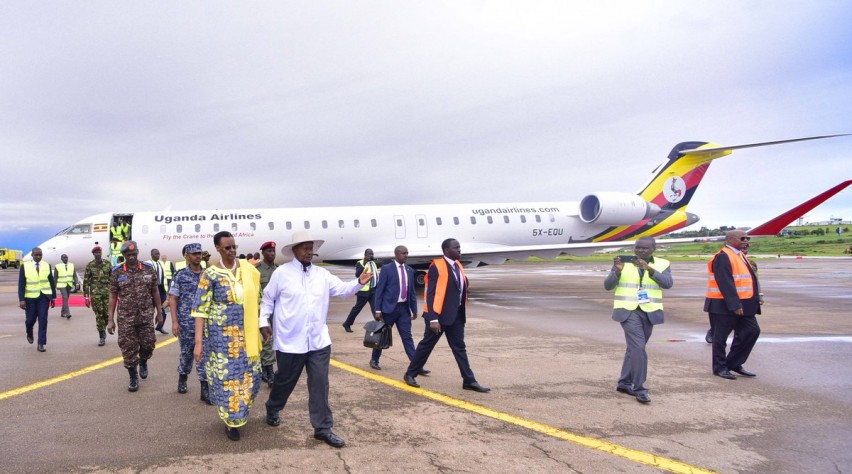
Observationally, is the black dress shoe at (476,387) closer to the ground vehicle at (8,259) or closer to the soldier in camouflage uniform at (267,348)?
the soldier in camouflage uniform at (267,348)

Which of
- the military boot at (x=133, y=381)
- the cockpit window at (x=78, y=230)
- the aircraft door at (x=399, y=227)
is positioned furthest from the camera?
the aircraft door at (x=399, y=227)

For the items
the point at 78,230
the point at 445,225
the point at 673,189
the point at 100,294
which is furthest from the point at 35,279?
the point at 673,189

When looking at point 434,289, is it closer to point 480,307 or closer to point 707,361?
point 707,361

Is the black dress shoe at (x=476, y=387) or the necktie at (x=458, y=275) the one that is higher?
the necktie at (x=458, y=275)

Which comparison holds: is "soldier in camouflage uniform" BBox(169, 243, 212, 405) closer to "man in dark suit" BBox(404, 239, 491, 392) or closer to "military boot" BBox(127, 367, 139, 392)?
"military boot" BBox(127, 367, 139, 392)

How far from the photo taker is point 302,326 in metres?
4.52

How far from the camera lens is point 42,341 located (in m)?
8.57

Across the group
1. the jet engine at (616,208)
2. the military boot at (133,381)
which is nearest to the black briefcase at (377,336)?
the military boot at (133,381)

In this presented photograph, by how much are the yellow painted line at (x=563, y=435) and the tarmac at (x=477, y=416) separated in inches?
0.8

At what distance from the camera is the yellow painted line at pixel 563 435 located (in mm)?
4023

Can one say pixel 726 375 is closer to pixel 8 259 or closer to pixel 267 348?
pixel 267 348

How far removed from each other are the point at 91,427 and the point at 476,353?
516 cm

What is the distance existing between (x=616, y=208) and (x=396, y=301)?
51.1ft

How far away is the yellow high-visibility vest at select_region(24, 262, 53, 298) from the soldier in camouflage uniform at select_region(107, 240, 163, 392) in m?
3.50
